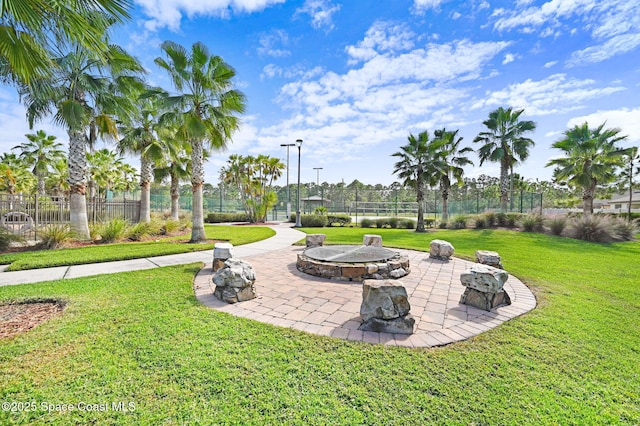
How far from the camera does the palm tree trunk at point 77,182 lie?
892cm

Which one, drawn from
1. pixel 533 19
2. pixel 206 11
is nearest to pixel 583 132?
pixel 533 19

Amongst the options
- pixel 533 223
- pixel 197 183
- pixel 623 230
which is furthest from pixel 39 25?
pixel 623 230

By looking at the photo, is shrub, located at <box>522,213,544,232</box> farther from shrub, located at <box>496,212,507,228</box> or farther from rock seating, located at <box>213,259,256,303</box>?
rock seating, located at <box>213,259,256,303</box>

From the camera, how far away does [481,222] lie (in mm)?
16094

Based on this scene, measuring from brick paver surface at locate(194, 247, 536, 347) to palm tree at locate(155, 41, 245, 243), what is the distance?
5239 mm

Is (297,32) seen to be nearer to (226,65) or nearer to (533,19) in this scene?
(226,65)

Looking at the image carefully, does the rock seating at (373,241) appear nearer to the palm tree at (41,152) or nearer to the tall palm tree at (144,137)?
the tall palm tree at (144,137)

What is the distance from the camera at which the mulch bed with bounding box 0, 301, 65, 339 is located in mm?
2973

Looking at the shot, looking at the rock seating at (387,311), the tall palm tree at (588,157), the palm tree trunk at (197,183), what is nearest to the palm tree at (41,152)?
the palm tree trunk at (197,183)

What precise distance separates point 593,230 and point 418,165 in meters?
8.43

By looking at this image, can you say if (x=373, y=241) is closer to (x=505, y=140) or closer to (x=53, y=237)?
(x=53, y=237)

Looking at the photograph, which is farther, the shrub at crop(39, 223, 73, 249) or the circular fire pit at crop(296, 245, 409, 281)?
the shrub at crop(39, 223, 73, 249)

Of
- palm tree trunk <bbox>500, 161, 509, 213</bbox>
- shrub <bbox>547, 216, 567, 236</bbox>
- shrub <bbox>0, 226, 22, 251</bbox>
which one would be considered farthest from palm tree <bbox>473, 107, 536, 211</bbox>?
shrub <bbox>0, 226, 22, 251</bbox>

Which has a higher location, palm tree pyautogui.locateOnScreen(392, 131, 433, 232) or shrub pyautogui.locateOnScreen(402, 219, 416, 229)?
palm tree pyautogui.locateOnScreen(392, 131, 433, 232)
